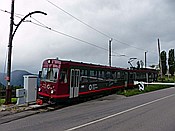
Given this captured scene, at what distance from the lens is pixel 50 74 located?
2141cm

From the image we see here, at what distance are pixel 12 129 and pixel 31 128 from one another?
669mm

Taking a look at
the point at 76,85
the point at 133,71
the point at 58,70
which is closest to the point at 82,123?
the point at 58,70

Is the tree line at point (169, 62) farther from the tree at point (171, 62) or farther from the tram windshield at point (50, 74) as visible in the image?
the tram windshield at point (50, 74)

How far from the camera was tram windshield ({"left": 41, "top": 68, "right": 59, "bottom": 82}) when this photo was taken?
21031 mm

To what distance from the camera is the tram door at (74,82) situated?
22222 mm

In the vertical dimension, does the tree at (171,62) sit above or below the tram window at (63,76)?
above

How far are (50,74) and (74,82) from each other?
210cm

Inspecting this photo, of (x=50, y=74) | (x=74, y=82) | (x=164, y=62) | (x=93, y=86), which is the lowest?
(x=93, y=86)

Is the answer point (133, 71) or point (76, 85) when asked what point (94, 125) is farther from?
point (133, 71)

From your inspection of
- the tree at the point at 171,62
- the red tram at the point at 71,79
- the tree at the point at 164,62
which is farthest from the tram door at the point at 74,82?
the tree at the point at 171,62

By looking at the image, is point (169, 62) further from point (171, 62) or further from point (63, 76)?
point (63, 76)

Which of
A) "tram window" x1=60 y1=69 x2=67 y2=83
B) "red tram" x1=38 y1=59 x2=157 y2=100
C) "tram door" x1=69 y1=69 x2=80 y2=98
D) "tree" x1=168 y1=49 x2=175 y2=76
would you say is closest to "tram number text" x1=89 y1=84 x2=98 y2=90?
"red tram" x1=38 y1=59 x2=157 y2=100

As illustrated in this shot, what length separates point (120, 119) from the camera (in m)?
13.5

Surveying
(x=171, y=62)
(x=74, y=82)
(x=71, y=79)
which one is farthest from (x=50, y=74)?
(x=171, y=62)
